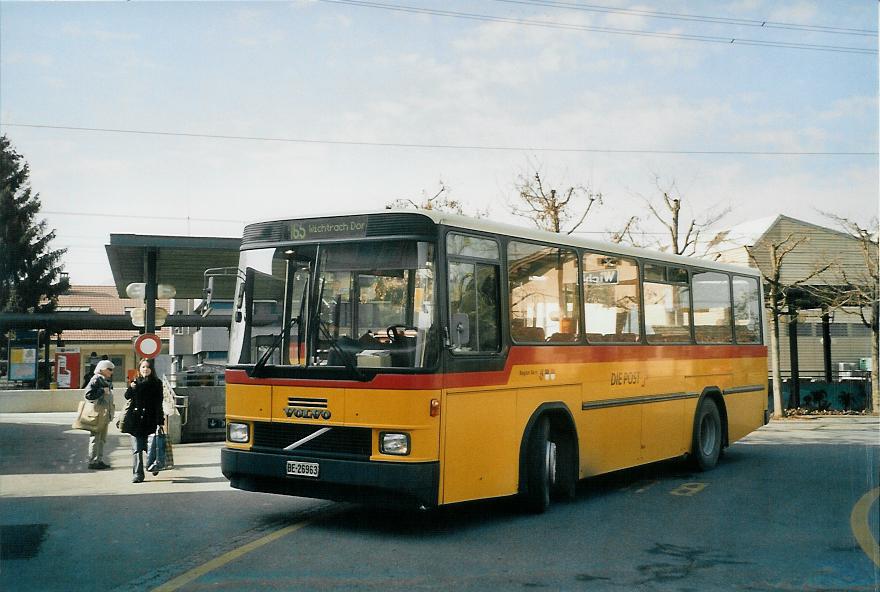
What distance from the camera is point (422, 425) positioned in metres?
8.55

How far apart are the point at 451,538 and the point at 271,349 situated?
2.50 metres

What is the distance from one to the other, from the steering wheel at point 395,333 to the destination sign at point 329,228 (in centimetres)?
92

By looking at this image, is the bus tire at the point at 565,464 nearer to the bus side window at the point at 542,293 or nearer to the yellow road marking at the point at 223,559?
the bus side window at the point at 542,293

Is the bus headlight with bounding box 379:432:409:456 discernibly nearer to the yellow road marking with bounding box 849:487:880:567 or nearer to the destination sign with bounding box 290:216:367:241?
the destination sign with bounding box 290:216:367:241

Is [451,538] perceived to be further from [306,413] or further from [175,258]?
[175,258]

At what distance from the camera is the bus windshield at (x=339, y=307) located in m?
8.80

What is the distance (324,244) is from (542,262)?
2614mm

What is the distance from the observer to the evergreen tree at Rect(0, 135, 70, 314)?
176ft

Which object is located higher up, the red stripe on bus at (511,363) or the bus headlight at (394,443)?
the red stripe on bus at (511,363)

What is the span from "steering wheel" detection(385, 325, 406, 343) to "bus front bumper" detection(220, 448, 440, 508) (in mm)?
1127

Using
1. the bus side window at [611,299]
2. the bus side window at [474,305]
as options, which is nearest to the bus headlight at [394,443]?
the bus side window at [474,305]

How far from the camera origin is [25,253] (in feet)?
186

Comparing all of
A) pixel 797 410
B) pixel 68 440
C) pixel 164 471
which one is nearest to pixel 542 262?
pixel 164 471

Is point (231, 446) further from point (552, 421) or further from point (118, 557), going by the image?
point (552, 421)
